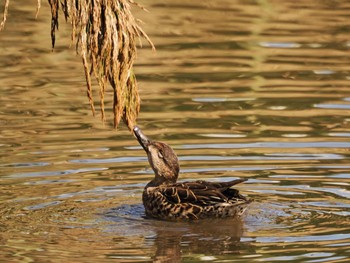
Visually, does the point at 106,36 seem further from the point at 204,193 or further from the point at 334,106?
the point at 334,106

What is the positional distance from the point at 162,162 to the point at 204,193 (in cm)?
94

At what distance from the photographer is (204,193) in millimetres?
10312

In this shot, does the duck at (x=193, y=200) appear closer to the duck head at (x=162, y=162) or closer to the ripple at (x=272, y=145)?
the duck head at (x=162, y=162)

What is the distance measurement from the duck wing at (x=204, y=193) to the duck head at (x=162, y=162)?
50 cm

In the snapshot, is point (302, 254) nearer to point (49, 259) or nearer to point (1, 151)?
point (49, 259)

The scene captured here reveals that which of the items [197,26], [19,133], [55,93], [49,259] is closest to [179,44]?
[197,26]

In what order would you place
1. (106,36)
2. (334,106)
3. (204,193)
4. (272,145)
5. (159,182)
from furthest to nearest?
(334,106) < (272,145) < (159,182) < (204,193) < (106,36)

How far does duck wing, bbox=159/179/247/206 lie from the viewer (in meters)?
10.2

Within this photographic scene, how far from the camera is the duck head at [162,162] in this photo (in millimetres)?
11070

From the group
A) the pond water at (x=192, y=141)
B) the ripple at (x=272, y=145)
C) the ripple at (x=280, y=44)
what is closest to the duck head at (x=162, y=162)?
the pond water at (x=192, y=141)

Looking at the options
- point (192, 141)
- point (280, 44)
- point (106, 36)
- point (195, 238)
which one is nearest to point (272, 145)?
point (192, 141)

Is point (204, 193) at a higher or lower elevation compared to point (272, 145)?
higher

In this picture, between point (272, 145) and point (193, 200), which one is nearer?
point (193, 200)

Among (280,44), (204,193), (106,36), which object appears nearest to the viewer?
(106,36)
